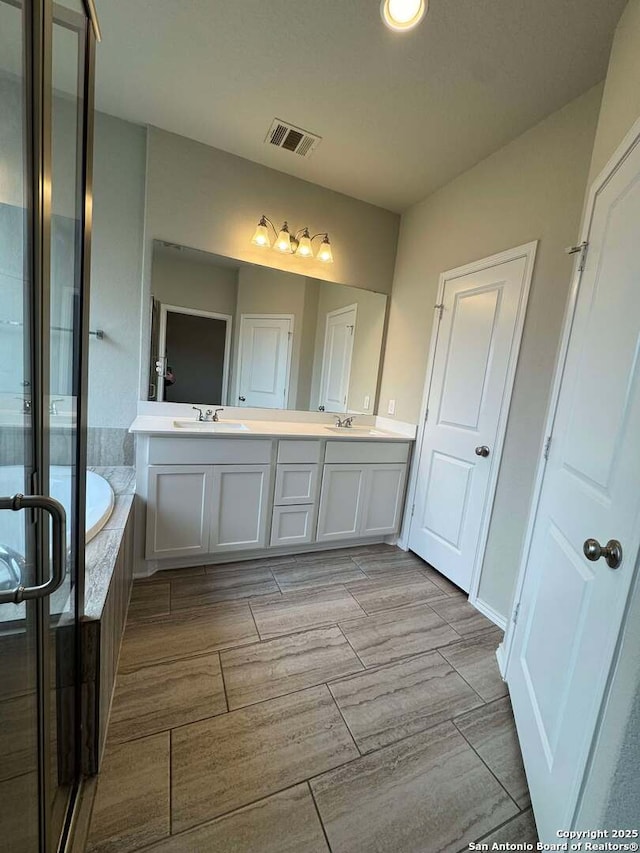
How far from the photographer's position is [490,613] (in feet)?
6.40

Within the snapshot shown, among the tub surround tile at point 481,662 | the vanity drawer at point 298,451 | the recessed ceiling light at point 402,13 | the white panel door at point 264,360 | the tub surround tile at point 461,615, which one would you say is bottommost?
the tub surround tile at point 461,615

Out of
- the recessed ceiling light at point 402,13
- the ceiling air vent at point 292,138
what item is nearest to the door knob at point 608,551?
the recessed ceiling light at point 402,13

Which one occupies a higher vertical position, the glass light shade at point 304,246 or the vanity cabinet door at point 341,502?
the glass light shade at point 304,246

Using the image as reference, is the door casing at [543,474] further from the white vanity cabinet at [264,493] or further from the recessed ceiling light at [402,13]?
the white vanity cabinet at [264,493]

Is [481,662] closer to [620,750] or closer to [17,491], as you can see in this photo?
[620,750]

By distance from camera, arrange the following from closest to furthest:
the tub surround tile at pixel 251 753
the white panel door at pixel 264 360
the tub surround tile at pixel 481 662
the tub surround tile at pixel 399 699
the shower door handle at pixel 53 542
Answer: the shower door handle at pixel 53 542 < the tub surround tile at pixel 251 753 < the tub surround tile at pixel 399 699 < the tub surround tile at pixel 481 662 < the white panel door at pixel 264 360

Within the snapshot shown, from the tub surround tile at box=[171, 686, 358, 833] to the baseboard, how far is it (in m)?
1.10

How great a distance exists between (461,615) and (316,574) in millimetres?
884

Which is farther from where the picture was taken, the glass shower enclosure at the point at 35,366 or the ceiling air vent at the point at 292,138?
the ceiling air vent at the point at 292,138

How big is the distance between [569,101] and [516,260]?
0.71m

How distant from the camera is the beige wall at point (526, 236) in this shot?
1.67 metres

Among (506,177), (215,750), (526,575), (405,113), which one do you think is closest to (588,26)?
(506,177)

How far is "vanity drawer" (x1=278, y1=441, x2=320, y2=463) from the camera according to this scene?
2232 millimetres

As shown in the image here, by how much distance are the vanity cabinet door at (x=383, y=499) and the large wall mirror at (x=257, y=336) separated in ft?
2.14
